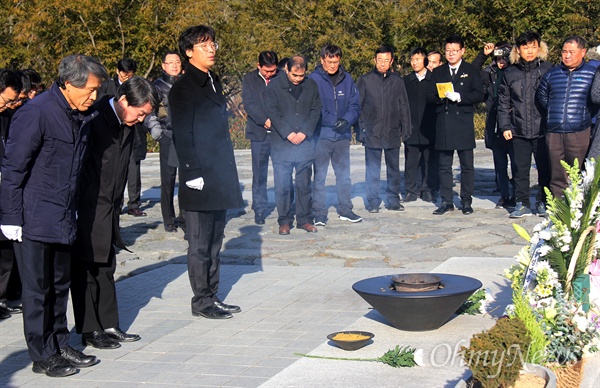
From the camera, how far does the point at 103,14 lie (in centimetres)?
2436

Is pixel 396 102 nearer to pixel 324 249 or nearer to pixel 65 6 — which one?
pixel 324 249

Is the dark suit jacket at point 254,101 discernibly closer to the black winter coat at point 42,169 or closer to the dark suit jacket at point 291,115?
the dark suit jacket at point 291,115

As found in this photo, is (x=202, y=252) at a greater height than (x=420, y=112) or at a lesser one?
lesser

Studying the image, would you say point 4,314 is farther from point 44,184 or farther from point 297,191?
point 297,191

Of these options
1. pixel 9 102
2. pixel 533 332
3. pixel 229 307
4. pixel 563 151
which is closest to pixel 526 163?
pixel 563 151

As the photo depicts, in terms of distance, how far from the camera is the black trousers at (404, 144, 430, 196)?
499 inches

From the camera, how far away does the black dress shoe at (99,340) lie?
5.94m

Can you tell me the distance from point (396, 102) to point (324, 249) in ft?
10.7

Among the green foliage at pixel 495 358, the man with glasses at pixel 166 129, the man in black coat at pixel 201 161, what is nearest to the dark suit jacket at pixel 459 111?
the man with glasses at pixel 166 129

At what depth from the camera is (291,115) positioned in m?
10.3

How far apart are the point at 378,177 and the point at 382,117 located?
792mm

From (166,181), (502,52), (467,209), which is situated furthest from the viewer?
(502,52)

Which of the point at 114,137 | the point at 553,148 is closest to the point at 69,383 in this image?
the point at 114,137

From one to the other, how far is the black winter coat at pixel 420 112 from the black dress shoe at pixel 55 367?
7.75 meters
